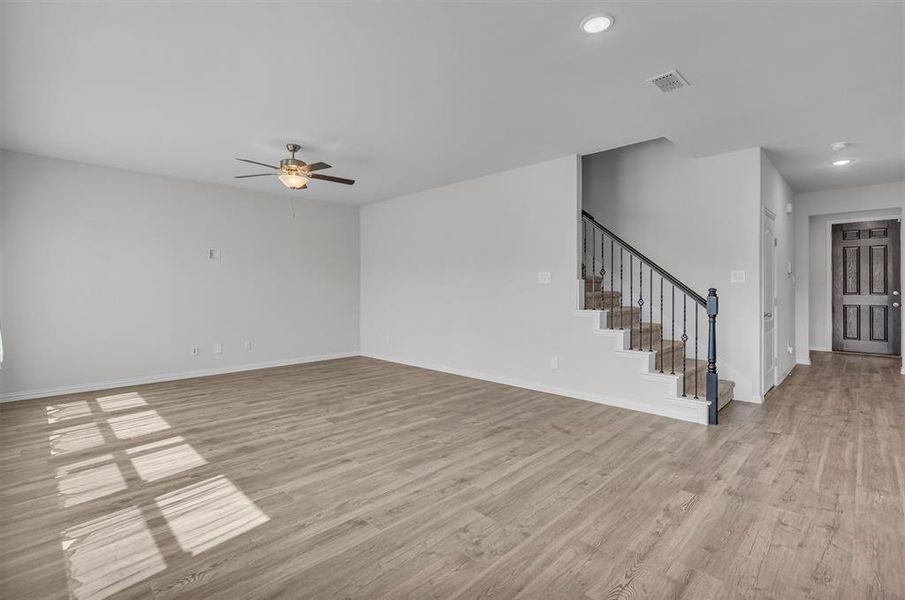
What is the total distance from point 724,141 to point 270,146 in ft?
15.0

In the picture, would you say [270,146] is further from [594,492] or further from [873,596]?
[873,596]

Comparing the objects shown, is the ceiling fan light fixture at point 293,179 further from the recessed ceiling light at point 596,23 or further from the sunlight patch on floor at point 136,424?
the recessed ceiling light at point 596,23

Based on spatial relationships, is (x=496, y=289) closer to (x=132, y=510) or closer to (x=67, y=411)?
(x=132, y=510)

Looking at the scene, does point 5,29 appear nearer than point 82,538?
No

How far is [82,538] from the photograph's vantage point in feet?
6.82

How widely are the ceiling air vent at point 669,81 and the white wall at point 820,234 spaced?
5560mm

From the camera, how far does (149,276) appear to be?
5.54 m

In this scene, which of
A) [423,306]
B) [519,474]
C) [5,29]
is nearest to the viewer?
[5,29]

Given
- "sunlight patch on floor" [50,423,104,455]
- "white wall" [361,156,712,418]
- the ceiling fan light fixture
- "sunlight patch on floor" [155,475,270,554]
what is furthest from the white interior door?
"sunlight patch on floor" [50,423,104,455]

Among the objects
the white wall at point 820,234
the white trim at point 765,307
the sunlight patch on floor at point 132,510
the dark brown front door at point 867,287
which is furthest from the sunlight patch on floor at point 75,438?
the dark brown front door at point 867,287

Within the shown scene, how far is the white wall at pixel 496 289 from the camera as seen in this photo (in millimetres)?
4707

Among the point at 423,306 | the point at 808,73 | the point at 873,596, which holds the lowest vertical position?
the point at 873,596

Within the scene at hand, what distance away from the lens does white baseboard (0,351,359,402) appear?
4.72 metres

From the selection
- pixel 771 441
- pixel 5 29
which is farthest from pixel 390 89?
pixel 771 441
